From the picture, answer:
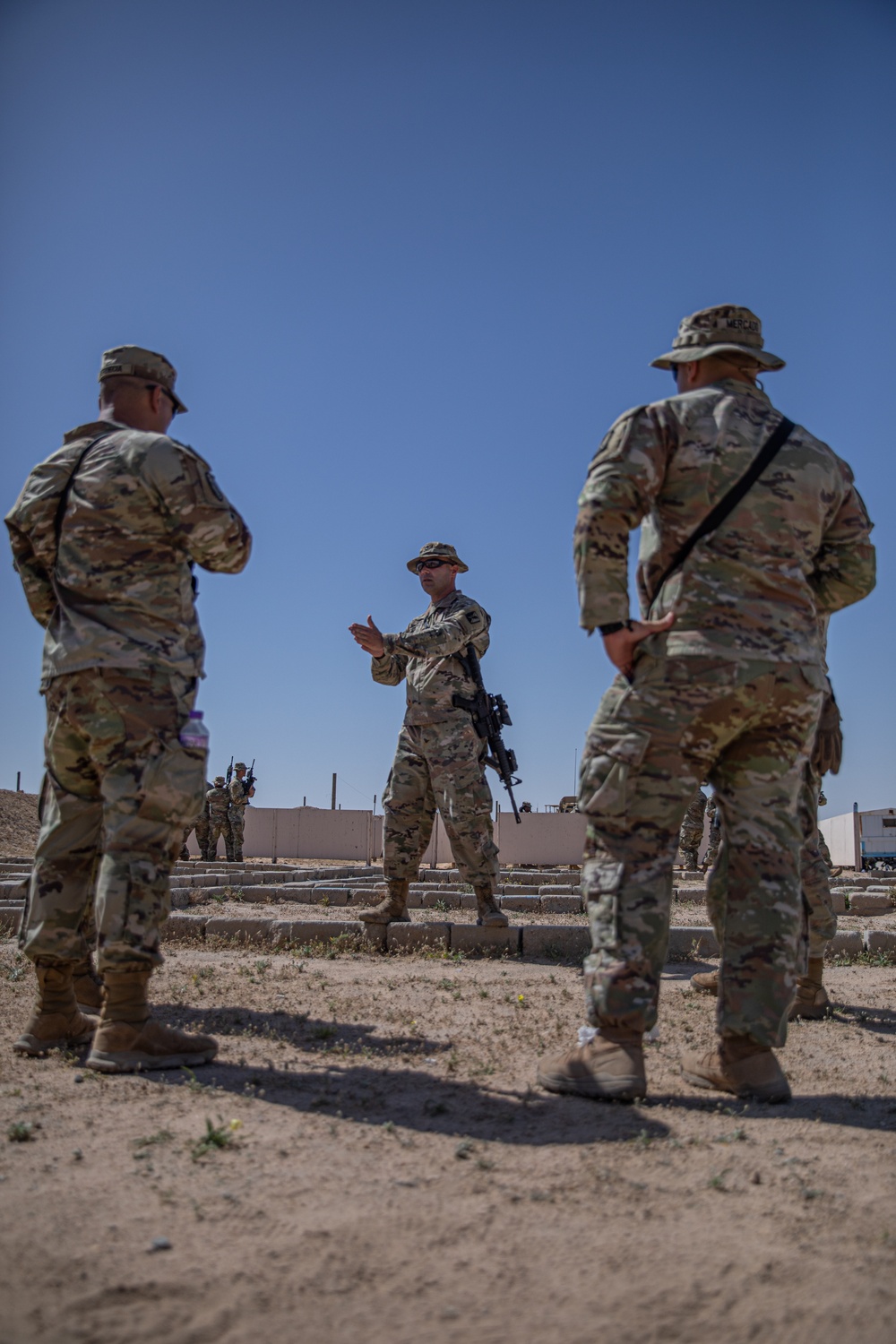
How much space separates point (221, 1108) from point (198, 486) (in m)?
2.03

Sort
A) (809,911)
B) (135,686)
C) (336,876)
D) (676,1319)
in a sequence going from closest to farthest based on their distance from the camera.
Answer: (676,1319), (135,686), (809,911), (336,876)

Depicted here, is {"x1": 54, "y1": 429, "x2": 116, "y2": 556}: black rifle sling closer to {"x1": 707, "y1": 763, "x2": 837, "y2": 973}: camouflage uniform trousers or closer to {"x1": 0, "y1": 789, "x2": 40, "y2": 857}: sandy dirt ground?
{"x1": 707, "y1": 763, "x2": 837, "y2": 973}: camouflage uniform trousers

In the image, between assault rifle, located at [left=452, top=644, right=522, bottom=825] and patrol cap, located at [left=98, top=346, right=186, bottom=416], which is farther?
assault rifle, located at [left=452, top=644, right=522, bottom=825]

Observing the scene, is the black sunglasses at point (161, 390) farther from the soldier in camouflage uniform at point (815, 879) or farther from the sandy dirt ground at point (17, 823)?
the sandy dirt ground at point (17, 823)

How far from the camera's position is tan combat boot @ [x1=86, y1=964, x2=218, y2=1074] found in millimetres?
3227

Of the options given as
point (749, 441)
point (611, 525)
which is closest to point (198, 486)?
point (611, 525)

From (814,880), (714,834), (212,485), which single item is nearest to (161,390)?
(212,485)

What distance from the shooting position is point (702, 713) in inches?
117

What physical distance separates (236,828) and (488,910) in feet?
50.2

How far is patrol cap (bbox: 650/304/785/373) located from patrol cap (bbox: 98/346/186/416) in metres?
1.92

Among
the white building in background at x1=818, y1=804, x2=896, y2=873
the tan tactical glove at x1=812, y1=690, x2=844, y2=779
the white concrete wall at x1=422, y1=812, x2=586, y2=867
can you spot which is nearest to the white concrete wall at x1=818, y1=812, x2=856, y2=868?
the white building in background at x1=818, y1=804, x2=896, y2=873

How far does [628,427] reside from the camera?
3086 mm

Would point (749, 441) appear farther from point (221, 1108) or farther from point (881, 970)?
point (881, 970)

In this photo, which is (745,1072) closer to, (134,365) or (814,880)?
(814,880)
